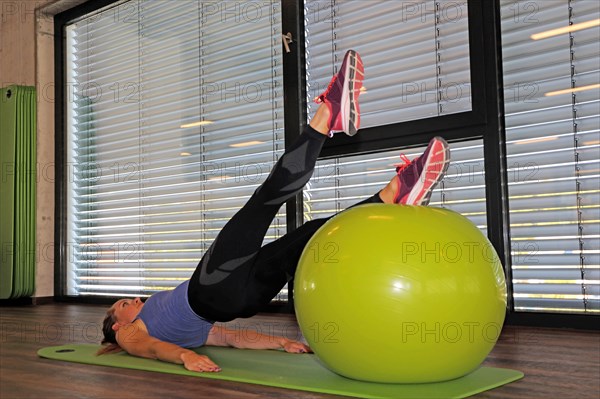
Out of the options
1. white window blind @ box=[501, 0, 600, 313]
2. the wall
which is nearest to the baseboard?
the wall

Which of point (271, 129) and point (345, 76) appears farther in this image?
point (271, 129)

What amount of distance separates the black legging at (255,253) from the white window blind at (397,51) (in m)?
1.43

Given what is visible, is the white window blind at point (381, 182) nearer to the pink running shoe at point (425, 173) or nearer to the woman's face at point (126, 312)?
the pink running shoe at point (425, 173)

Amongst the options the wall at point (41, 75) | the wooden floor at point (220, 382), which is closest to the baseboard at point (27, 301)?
the wall at point (41, 75)

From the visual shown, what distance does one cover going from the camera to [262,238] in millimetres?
2125

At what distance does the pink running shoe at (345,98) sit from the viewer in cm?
204

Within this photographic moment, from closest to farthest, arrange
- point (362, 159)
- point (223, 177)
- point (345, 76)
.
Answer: point (345, 76) < point (362, 159) < point (223, 177)

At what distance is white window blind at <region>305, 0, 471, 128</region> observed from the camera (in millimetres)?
3283

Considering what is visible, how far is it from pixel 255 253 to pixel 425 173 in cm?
57

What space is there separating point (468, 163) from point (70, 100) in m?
3.34

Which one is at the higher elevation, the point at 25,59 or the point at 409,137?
the point at 25,59

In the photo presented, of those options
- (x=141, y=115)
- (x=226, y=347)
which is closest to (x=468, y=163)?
(x=226, y=347)

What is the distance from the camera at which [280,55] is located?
3936 mm

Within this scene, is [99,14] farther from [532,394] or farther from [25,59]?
[532,394]
